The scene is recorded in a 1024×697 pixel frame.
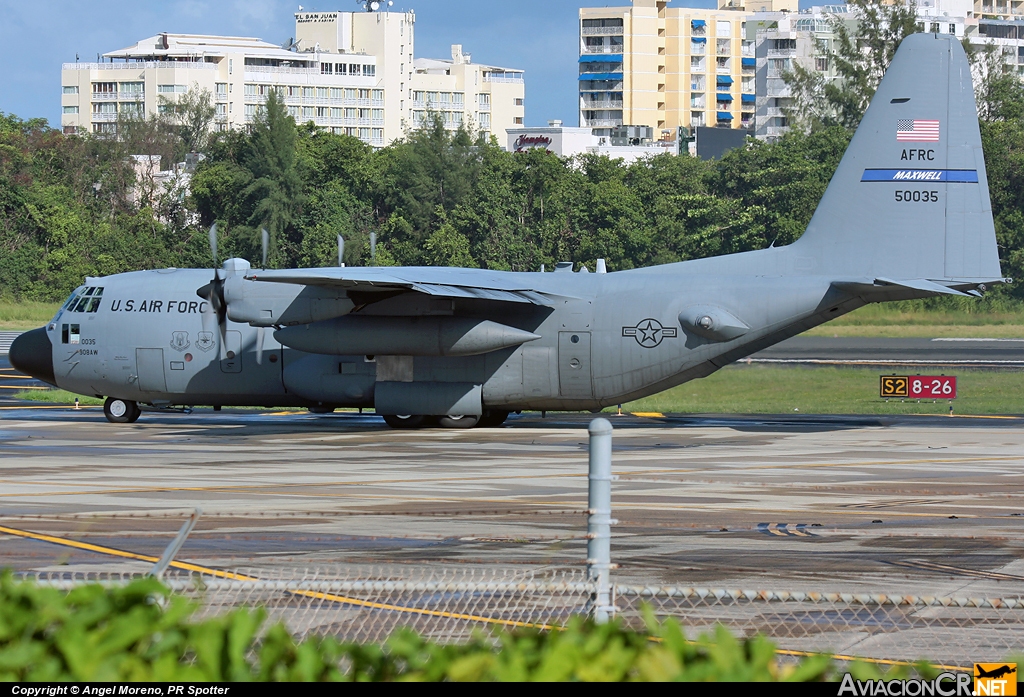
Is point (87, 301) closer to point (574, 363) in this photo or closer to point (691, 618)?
point (574, 363)

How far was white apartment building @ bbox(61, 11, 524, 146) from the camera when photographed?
181 meters

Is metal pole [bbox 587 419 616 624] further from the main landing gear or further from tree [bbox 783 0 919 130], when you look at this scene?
tree [bbox 783 0 919 130]

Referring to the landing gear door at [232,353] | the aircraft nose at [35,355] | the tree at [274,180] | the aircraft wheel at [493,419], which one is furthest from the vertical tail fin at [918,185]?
the tree at [274,180]

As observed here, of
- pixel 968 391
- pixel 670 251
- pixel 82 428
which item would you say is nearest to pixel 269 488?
pixel 82 428

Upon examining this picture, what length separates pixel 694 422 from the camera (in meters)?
31.9

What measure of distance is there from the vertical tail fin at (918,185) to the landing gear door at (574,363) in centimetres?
539

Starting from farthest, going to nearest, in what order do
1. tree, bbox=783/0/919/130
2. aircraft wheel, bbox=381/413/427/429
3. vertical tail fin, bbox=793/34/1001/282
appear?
tree, bbox=783/0/919/130 → aircraft wheel, bbox=381/413/427/429 → vertical tail fin, bbox=793/34/1001/282

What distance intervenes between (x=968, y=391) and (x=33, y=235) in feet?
197

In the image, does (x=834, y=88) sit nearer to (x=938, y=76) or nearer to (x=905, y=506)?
(x=938, y=76)

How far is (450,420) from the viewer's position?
2988cm

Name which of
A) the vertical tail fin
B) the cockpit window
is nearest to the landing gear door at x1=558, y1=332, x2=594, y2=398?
the vertical tail fin

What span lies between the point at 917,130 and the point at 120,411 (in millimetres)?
20095

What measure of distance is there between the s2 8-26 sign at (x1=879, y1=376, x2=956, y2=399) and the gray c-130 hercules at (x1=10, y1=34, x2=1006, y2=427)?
8.06 meters

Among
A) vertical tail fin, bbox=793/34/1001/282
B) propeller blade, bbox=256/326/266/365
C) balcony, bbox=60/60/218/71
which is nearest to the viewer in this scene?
vertical tail fin, bbox=793/34/1001/282
